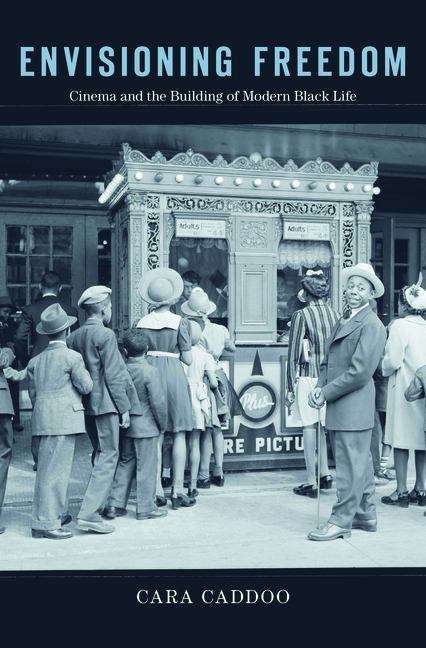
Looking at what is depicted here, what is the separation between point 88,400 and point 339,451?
182 centimetres

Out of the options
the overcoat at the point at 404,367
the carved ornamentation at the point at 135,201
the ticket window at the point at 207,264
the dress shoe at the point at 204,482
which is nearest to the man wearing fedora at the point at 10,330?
the carved ornamentation at the point at 135,201

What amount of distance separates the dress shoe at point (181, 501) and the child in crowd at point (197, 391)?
18cm

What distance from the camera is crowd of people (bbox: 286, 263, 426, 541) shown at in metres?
5.28

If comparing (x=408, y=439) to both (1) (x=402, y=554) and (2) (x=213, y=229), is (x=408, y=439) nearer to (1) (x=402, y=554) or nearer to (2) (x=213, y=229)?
(1) (x=402, y=554)

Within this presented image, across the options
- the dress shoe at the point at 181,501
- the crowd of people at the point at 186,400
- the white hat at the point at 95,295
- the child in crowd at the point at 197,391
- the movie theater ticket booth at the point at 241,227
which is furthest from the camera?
the movie theater ticket booth at the point at 241,227

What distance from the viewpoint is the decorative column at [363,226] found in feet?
32.5

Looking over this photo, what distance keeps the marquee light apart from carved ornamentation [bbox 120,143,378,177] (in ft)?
0.79

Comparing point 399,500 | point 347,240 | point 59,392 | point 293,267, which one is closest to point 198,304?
point 59,392

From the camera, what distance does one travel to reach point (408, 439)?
629 centimetres

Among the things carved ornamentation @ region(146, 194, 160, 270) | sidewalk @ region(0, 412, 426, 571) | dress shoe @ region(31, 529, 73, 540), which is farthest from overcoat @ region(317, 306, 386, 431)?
carved ornamentation @ region(146, 194, 160, 270)

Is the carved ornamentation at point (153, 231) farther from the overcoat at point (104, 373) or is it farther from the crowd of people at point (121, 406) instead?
the overcoat at point (104, 373)

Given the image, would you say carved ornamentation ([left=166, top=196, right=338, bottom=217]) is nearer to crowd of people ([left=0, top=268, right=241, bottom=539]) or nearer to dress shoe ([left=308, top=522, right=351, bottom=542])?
crowd of people ([left=0, top=268, right=241, bottom=539])

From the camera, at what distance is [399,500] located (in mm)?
6305

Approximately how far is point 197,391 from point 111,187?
407cm
